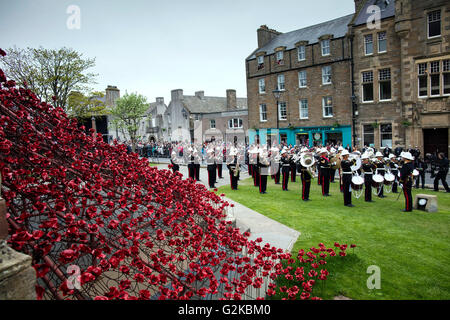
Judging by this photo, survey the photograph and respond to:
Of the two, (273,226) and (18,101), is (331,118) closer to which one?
(273,226)

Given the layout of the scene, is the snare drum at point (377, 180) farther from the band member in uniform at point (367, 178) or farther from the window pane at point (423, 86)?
the window pane at point (423, 86)

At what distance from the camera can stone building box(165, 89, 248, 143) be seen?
152 ft

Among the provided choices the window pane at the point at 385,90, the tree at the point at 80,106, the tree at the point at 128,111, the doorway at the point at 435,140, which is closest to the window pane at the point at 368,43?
the window pane at the point at 385,90

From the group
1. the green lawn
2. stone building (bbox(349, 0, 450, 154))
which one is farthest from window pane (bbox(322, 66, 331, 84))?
the green lawn

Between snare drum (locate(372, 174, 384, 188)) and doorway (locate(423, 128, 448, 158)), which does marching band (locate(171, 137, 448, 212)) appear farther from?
doorway (locate(423, 128, 448, 158))

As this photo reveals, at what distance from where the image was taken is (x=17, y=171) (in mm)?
3781

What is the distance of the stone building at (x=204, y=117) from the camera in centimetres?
4644

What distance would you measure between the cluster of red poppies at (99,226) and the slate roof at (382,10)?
28920 millimetres

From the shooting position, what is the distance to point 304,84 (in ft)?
113

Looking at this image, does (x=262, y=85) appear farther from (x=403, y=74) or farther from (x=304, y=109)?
Result: (x=403, y=74)

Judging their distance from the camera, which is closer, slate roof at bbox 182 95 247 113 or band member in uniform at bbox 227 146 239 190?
band member in uniform at bbox 227 146 239 190

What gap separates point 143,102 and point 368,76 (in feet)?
104

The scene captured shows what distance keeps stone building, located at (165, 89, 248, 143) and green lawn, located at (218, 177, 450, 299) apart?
3268cm
